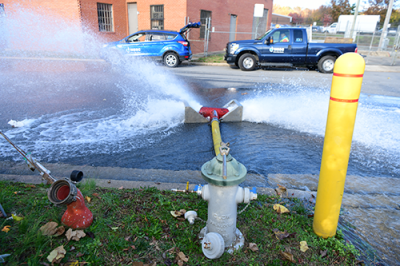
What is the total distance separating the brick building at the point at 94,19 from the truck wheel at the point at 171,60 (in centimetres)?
503

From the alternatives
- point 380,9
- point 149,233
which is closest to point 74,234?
point 149,233

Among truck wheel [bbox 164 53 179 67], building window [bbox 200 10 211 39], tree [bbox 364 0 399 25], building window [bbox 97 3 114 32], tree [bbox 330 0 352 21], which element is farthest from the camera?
Answer: tree [bbox 330 0 352 21]

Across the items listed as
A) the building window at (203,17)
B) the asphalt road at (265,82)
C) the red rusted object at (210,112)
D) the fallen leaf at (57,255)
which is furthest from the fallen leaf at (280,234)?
the building window at (203,17)

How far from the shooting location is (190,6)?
61.9 feet

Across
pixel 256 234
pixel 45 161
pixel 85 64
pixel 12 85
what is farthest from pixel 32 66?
pixel 256 234

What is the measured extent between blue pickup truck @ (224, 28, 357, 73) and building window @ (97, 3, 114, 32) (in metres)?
11.1

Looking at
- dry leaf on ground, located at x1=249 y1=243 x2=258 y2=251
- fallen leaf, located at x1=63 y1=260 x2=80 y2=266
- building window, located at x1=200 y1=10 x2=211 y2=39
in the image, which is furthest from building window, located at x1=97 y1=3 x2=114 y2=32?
dry leaf on ground, located at x1=249 y1=243 x2=258 y2=251

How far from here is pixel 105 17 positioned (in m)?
20.5

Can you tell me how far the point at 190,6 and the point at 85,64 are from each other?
817 cm

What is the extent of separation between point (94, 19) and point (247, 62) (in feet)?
39.5

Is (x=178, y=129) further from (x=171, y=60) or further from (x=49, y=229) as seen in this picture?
(x=171, y=60)

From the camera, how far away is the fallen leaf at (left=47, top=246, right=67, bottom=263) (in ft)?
6.84

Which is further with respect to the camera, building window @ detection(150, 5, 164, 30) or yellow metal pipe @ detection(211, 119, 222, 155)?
building window @ detection(150, 5, 164, 30)

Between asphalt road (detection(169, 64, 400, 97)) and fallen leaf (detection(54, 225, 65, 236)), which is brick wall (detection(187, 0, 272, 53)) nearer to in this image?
asphalt road (detection(169, 64, 400, 97))
